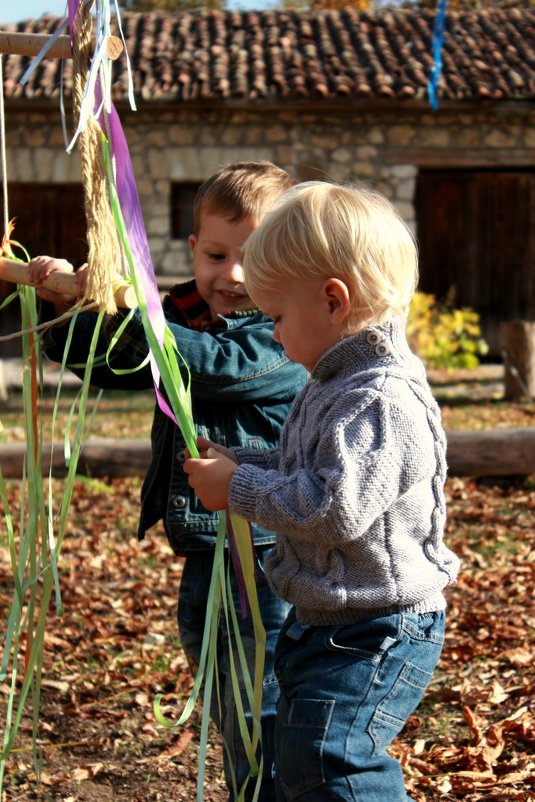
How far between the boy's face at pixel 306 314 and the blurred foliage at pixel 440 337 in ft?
33.5

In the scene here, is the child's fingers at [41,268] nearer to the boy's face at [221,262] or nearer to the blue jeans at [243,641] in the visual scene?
the boy's face at [221,262]

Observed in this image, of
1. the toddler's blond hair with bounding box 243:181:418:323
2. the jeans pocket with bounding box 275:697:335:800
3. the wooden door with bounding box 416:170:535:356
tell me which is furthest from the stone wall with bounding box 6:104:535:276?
the jeans pocket with bounding box 275:697:335:800

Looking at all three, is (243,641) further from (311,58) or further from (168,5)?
(168,5)

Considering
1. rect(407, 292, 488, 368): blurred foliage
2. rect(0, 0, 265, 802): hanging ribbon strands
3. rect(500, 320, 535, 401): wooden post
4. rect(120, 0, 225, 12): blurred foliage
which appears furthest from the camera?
rect(120, 0, 225, 12): blurred foliage

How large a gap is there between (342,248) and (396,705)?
857 millimetres

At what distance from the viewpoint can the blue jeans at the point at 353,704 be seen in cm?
191

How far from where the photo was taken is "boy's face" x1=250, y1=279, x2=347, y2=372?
6.43 ft

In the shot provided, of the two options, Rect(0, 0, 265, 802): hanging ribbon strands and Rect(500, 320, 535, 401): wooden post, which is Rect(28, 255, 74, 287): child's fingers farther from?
Rect(500, 320, 535, 401): wooden post

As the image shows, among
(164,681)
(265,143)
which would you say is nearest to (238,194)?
(164,681)

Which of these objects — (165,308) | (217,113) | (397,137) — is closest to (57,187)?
(217,113)

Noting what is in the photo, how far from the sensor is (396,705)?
1961 mm

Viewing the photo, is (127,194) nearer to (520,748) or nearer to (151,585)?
(520,748)

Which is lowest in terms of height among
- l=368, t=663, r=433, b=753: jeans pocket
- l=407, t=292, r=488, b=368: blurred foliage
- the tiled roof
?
l=407, t=292, r=488, b=368: blurred foliage

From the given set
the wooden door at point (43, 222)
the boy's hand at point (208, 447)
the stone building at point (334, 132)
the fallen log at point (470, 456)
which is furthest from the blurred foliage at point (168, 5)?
the boy's hand at point (208, 447)
